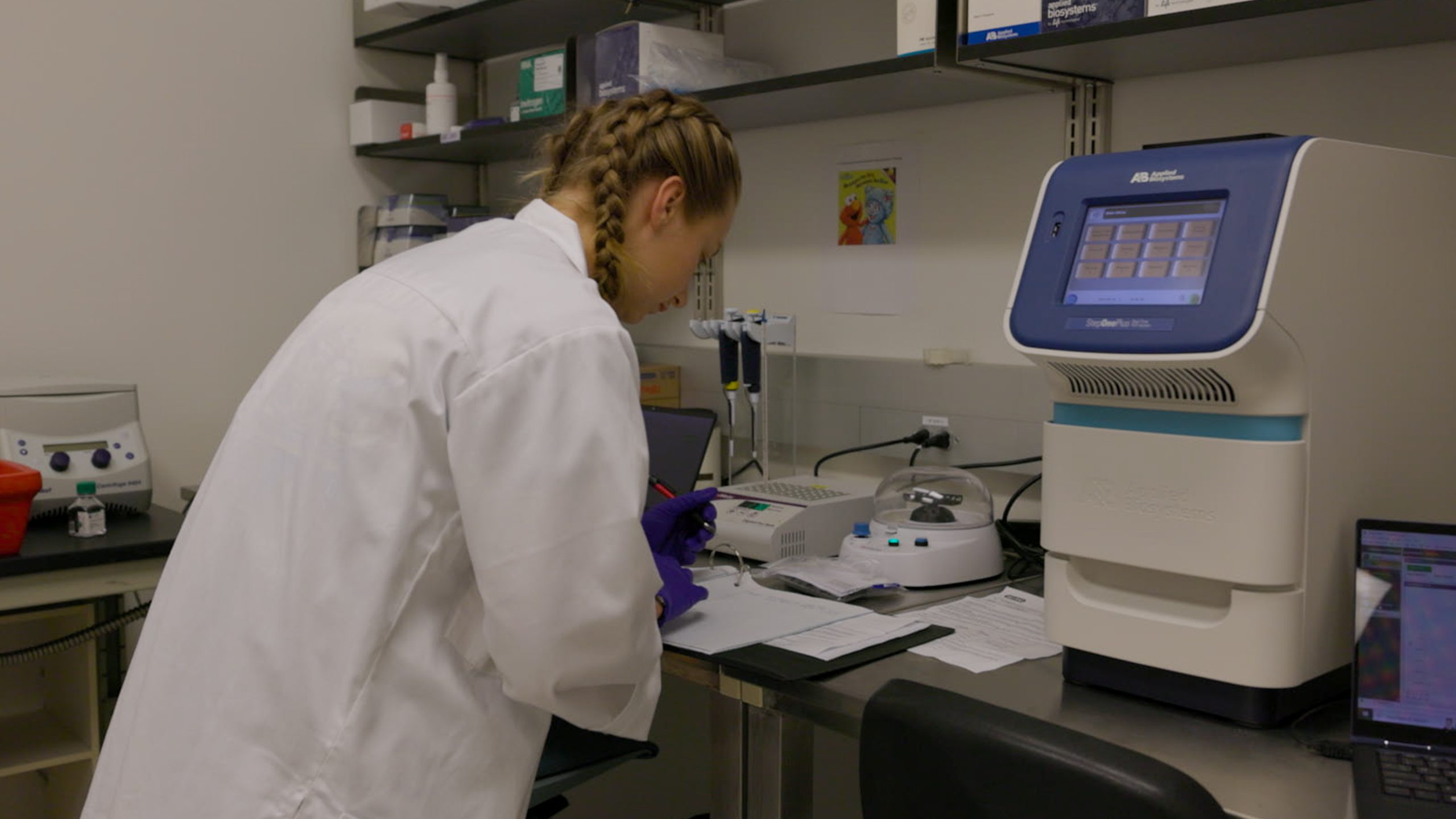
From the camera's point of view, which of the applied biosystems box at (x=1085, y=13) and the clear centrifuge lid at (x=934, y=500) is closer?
the applied biosystems box at (x=1085, y=13)

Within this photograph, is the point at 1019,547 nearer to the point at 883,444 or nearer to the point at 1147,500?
the point at 883,444

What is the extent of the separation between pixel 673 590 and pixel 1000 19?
88 cm

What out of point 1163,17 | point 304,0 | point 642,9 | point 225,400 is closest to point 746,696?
point 1163,17

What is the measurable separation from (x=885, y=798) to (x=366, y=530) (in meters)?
0.53

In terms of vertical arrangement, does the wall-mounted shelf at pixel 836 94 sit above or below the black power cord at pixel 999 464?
above

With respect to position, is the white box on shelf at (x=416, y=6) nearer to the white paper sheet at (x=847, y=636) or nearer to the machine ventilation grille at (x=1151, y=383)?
the white paper sheet at (x=847, y=636)

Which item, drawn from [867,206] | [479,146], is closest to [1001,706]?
[867,206]

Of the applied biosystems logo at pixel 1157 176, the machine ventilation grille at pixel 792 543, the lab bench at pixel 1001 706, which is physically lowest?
the lab bench at pixel 1001 706

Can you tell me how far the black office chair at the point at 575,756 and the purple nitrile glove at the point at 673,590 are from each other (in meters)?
0.18

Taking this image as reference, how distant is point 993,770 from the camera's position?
1.01 metres

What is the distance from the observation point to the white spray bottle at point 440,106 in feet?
9.17

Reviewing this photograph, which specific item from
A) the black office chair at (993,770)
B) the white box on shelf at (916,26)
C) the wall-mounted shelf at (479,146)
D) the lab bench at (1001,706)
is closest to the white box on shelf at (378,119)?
the wall-mounted shelf at (479,146)

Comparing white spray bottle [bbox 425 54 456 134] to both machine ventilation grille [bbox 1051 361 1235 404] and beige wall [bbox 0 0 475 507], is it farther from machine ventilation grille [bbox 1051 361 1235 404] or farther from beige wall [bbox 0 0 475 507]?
machine ventilation grille [bbox 1051 361 1235 404]

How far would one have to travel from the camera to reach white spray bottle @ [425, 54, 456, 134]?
279 centimetres
